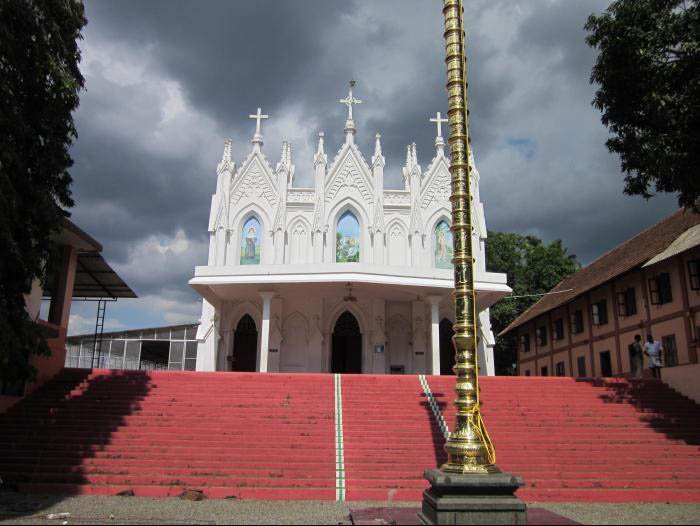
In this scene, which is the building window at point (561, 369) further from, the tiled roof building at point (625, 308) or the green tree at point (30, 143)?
the green tree at point (30, 143)

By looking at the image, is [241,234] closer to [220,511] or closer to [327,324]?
[327,324]

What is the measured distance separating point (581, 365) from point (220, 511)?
70.4 feet

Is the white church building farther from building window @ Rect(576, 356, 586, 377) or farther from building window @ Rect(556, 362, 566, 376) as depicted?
building window @ Rect(556, 362, 566, 376)

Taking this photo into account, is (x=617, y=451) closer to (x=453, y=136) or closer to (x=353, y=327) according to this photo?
(x=453, y=136)

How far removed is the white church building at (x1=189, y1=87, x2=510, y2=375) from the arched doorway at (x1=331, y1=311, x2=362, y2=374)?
0.04 meters

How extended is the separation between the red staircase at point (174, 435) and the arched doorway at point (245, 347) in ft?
26.5

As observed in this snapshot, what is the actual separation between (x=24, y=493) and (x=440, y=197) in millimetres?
20141

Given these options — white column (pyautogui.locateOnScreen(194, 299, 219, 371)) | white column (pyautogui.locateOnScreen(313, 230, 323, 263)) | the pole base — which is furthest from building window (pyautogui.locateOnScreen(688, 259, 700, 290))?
white column (pyautogui.locateOnScreen(194, 299, 219, 371))

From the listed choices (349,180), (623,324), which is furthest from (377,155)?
(623,324)

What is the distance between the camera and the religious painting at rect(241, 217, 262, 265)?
24828mm

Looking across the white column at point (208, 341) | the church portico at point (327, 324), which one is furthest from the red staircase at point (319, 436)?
the white column at point (208, 341)

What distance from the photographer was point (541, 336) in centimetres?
3020

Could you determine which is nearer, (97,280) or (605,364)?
(97,280)

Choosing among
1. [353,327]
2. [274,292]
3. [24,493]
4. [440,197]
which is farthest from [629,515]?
[440,197]
